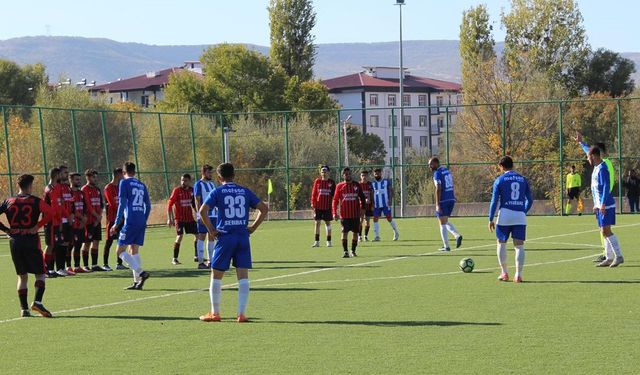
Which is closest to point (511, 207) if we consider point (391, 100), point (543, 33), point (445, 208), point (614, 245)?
point (614, 245)

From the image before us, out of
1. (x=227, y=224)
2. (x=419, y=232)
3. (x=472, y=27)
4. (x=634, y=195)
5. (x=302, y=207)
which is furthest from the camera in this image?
(x=472, y=27)

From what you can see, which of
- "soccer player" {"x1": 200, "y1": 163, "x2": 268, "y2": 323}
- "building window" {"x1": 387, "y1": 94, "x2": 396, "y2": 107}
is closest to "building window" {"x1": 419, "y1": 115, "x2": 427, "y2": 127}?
"building window" {"x1": 387, "y1": 94, "x2": 396, "y2": 107}

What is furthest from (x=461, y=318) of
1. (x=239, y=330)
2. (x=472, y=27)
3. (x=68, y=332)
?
(x=472, y=27)

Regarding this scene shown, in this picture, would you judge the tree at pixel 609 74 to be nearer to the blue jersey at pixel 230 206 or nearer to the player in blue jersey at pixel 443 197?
the player in blue jersey at pixel 443 197

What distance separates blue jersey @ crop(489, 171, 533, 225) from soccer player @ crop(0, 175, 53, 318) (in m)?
7.07

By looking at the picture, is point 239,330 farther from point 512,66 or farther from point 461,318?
point 512,66

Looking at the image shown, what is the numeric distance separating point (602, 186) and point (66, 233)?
10133 millimetres

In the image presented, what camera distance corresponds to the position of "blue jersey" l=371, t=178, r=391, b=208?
30.6 meters

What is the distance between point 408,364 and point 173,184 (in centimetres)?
3437

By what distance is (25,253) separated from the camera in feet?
47.3

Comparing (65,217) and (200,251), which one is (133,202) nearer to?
(65,217)

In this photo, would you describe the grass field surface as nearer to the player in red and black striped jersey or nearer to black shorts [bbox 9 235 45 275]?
black shorts [bbox 9 235 45 275]

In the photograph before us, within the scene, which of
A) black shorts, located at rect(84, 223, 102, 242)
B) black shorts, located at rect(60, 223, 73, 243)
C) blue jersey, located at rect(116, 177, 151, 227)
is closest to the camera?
blue jersey, located at rect(116, 177, 151, 227)

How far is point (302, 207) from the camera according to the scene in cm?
6444
